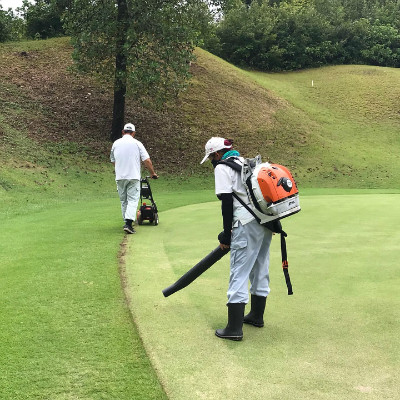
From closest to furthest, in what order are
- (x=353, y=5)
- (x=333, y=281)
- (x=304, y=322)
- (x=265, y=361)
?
(x=265, y=361) < (x=304, y=322) < (x=333, y=281) < (x=353, y=5)

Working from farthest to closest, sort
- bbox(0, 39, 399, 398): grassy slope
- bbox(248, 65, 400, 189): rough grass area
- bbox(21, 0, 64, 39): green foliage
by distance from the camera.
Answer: bbox(21, 0, 64, 39): green foliage
bbox(248, 65, 400, 189): rough grass area
bbox(0, 39, 399, 398): grassy slope

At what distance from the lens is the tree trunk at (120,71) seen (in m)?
21.6

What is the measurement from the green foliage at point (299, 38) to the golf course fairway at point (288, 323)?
4186 centimetres

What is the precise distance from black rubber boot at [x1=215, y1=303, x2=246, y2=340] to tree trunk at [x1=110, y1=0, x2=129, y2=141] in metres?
18.5

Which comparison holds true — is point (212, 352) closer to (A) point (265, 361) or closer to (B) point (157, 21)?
(A) point (265, 361)

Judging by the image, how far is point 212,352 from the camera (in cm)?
382

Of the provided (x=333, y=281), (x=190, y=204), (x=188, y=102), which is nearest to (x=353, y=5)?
(x=188, y=102)

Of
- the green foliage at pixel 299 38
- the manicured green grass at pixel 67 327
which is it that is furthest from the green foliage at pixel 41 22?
the manicured green grass at pixel 67 327

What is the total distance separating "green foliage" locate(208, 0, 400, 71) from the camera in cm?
4719

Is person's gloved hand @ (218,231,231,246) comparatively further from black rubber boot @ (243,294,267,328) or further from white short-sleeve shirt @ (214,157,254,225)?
black rubber boot @ (243,294,267,328)

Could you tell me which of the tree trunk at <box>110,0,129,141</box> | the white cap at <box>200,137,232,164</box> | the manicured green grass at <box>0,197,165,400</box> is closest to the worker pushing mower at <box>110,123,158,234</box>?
the manicured green grass at <box>0,197,165,400</box>

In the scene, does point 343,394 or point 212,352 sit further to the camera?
point 212,352

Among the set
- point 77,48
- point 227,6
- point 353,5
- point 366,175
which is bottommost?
point 366,175

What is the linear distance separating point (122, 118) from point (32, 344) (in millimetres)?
20465
